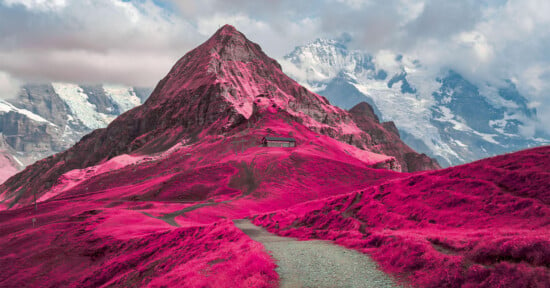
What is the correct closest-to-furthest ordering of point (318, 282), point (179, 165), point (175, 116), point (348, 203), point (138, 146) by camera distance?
point (318, 282) → point (348, 203) → point (179, 165) → point (138, 146) → point (175, 116)

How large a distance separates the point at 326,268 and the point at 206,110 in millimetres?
126938

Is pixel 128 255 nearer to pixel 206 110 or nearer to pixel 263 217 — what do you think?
pixel 263 217

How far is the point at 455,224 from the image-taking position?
54.7ft

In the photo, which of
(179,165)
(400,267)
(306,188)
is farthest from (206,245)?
(179,165)

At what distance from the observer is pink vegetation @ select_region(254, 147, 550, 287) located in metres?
9.54

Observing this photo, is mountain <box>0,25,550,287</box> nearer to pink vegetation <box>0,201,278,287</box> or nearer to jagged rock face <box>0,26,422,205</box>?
pink vegetation <box>0,201,278,287</box>

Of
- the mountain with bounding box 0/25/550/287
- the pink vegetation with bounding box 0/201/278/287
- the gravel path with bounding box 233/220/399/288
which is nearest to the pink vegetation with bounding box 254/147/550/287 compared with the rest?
the mountain with bounding box 0/25/550/287

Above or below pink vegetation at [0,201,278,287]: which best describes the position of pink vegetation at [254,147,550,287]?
above

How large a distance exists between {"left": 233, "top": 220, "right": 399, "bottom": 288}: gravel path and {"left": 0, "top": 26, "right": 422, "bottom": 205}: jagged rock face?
98.2 m

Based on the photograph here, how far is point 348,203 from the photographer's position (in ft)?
86.4

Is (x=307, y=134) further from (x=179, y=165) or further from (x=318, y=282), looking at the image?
(x=318, y=282)

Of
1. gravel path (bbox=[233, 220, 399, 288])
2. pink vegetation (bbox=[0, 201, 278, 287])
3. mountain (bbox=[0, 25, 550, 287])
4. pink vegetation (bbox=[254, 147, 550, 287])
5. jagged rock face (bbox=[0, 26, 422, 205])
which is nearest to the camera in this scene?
pink vegetation (bbox=[254, 147, 550, 287])

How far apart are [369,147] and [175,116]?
107m

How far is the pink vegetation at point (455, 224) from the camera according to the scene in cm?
954
